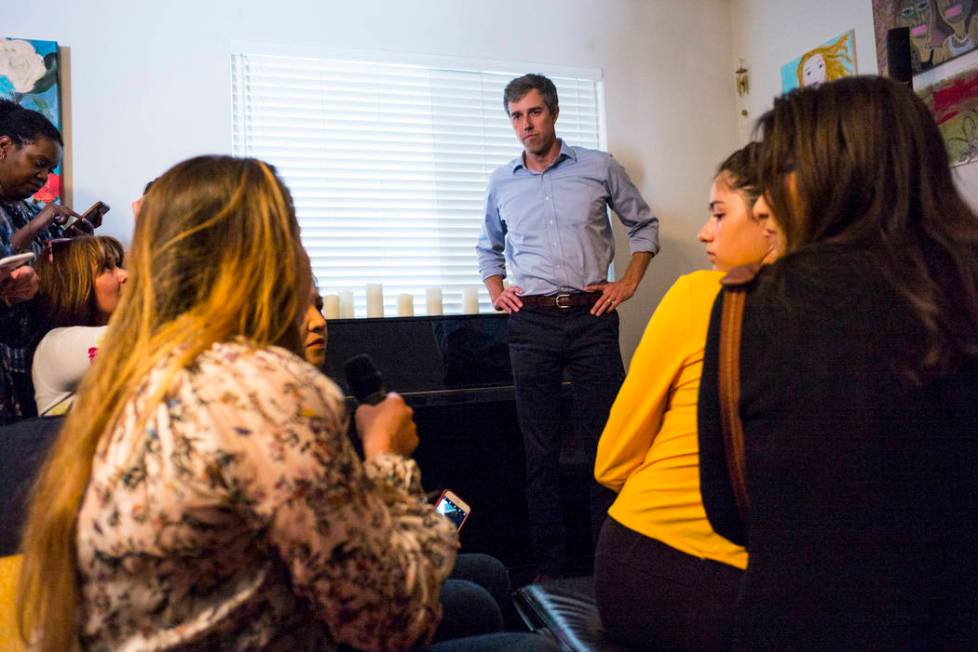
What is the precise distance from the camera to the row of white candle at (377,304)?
3268 millimetres

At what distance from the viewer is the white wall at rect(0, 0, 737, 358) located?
120 inches

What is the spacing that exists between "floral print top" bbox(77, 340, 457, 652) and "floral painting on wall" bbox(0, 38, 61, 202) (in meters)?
2.69

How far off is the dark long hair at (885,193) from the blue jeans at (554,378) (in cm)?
195

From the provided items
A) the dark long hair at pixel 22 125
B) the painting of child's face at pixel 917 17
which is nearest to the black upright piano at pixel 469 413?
the dark long hair at pixel 22 125

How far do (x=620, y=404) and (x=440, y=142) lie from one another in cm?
258

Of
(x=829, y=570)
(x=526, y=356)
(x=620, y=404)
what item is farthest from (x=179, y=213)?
(x=526, y=356)

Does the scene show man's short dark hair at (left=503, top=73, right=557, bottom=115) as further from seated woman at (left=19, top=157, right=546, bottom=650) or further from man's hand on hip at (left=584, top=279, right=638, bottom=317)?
seated woman at (left=19, top=157, right=546, bottom=650)

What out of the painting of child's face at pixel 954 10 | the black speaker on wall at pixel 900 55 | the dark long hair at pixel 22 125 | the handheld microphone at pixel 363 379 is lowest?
the handheld microphone at pixel 363 379

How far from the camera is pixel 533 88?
10.2ft

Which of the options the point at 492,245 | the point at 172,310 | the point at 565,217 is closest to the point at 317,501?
the point at 172,310

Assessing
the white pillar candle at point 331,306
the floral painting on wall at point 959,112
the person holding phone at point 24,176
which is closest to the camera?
the person holding phone at point 24,176

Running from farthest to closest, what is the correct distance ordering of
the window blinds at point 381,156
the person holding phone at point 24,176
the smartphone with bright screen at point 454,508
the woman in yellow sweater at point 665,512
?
the window blinds at point 381,156, the smartphone with bright screen at point 454,508, the person holding phone at point 24,176, the woman in yellow sweater at point 665,512

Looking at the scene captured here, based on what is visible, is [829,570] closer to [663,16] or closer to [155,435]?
[155,435]

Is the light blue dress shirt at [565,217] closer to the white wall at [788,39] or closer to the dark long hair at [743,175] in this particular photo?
the white wall at [788,39]
